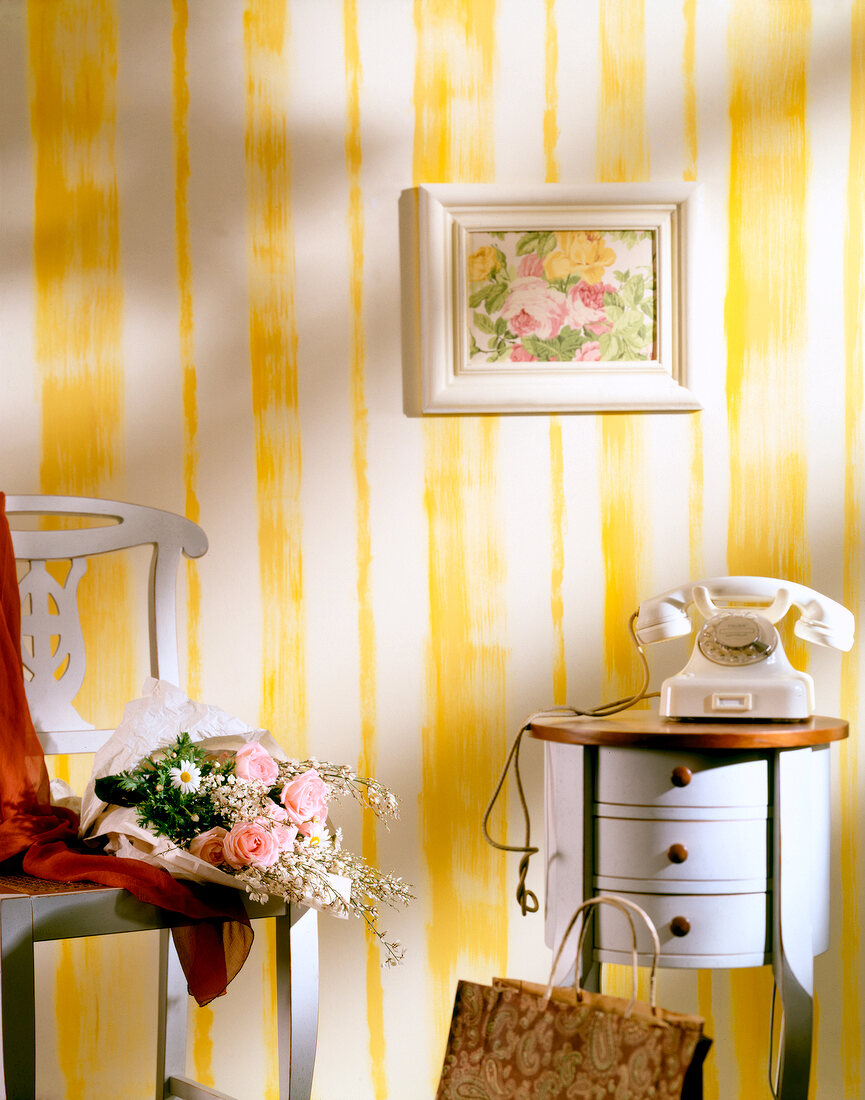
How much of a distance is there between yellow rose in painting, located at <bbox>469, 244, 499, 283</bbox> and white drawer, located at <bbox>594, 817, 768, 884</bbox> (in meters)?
1.03

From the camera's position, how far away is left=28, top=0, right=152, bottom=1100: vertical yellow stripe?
6.31 ft

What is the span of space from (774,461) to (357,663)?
0.86 m

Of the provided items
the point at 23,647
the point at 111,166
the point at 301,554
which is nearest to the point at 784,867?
the point at 301,554

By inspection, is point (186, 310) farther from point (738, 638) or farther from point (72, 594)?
point (738, 638)

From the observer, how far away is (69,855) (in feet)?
4.40

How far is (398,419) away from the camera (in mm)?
1958

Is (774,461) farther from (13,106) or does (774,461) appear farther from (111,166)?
(13,106)

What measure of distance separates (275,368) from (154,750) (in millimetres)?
793

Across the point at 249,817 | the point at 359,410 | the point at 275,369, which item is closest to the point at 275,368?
the point at 275,369

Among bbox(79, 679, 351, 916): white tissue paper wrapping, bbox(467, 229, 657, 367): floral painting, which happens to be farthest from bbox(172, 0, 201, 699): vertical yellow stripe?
bbox(467, 229, 657, 367): floral painting

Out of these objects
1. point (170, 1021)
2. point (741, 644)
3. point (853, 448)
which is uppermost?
point (853, 448)

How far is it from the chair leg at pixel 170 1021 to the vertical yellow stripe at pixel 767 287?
120 cm

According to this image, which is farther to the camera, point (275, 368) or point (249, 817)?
point (275, 368)

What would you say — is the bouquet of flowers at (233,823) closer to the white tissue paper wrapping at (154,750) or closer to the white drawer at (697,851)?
the white tissue paper wrapping at (154,750)
